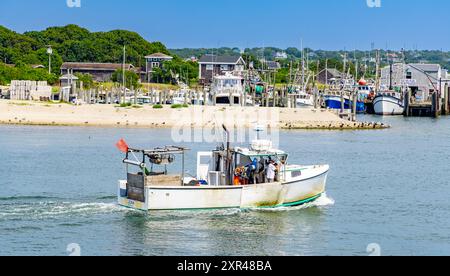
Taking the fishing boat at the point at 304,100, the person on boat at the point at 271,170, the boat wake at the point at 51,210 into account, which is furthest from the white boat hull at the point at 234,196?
the fishing boat at the point at 304,100

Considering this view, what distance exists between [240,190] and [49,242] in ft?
22.5

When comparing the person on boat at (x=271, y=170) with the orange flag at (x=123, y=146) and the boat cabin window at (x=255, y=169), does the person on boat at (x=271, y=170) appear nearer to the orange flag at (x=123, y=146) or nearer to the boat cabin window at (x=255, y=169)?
the boat cabin window at (x=255, y=169)

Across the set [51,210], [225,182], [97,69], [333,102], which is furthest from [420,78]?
[51,210]

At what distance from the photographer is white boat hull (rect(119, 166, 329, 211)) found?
30.0 m

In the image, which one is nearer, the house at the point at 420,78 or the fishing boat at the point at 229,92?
the fishing boat at the point at 229,92

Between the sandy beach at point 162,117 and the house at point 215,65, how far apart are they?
43437 millimetres

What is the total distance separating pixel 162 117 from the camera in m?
75.1

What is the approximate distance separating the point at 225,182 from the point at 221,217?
1.95 m

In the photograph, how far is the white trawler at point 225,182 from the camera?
30.1 m

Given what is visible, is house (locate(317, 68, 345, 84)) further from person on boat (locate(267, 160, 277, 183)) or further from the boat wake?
the boat wake

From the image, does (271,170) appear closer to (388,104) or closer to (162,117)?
(162,117)

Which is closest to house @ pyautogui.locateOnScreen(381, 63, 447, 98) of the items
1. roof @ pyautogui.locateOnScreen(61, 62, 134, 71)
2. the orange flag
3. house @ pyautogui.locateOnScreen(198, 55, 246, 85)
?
house @ pyautogui.locateOnScreen(198, 55, 246, 85)

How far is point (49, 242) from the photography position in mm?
27016
